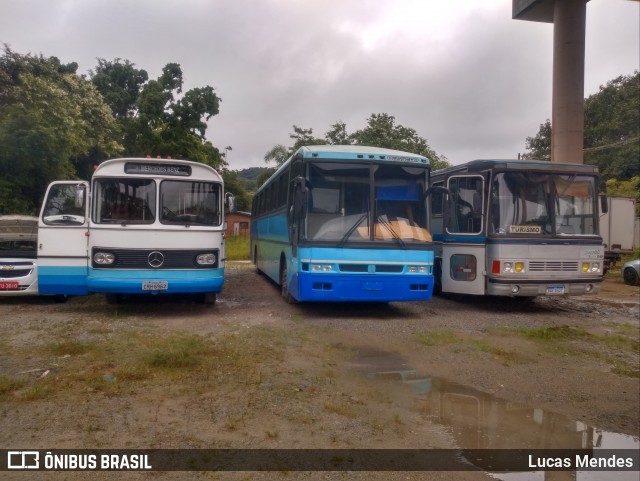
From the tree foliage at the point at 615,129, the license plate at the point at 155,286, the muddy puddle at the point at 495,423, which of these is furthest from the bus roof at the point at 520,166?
the tree foliage at the point at 615,129

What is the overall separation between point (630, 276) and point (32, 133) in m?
19.9

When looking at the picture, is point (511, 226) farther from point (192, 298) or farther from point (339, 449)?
point (339, 449)

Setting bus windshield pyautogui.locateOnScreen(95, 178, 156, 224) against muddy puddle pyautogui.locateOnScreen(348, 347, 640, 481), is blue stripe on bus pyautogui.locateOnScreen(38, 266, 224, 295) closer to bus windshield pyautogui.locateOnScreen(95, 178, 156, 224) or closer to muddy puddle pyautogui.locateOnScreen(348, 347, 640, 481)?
bus windshield pyautogui.locateOnScreen(95, 178, 156, 224)

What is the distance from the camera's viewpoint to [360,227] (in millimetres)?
10133

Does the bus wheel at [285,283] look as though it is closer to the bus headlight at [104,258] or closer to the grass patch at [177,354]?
the bus headlight at [104,258]

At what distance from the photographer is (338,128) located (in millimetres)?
36969

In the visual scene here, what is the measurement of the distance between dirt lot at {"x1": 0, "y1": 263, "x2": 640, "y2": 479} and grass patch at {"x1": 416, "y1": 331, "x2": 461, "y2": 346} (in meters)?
0.03

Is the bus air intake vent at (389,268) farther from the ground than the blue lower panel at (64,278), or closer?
farther from the ground

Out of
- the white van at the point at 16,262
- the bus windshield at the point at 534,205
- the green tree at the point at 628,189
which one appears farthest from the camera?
the green tree at the point at 628,189

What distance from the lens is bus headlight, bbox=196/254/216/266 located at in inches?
399

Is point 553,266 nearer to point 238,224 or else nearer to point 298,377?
point 298,377

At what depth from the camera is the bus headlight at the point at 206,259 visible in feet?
33.3

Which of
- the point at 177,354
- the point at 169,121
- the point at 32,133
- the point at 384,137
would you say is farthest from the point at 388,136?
the point at 177,354

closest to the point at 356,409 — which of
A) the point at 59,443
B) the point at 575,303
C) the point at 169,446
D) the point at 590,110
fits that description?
the point at 169,446
